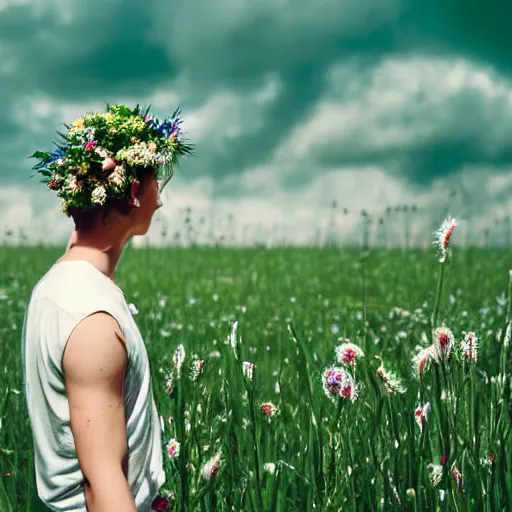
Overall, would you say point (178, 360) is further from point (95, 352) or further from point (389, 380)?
point (389, 380)

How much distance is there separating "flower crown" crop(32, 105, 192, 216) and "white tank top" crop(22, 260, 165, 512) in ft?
0.76

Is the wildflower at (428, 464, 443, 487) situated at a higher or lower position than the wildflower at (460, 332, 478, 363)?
lower

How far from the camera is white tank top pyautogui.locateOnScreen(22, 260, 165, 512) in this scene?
6.66 feet

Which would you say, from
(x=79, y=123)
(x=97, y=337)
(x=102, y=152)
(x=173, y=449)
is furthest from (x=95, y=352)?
(x=173, y=449)

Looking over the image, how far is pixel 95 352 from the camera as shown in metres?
1.93

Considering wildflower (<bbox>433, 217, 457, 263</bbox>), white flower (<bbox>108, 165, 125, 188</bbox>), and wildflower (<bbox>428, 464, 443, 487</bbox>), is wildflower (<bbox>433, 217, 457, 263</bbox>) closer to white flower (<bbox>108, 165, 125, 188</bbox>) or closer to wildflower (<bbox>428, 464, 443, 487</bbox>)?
wildflower (<bbox>428, 464, 443, 487</bbox>)

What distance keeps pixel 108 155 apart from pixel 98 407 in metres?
0.79

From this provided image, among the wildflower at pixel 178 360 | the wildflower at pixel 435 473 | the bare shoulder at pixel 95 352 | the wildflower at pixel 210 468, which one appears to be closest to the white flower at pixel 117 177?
the bare shoulder at pixel 95 352

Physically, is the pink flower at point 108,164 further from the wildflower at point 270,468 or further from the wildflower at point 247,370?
the wildflower at point 270,468

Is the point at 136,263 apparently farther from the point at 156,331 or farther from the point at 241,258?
the point at 156,331

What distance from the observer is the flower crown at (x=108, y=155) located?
7.18ft

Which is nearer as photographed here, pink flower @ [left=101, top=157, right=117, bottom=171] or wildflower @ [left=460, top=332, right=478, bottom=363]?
pink flower @ [left=101, top=157, right=117, bottom=171]

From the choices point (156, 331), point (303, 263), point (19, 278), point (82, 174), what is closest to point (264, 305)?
point (156, 331)

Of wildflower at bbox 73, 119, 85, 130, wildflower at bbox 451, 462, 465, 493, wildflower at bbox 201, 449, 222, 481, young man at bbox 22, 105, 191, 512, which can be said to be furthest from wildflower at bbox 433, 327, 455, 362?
wildflower at bbox 73, 119, 85, 130
